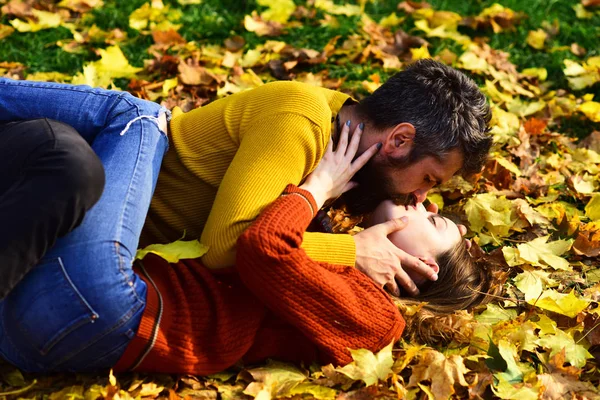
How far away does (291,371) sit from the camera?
2580 millimetres

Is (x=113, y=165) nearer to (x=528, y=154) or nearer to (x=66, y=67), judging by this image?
(x=66, y=67)

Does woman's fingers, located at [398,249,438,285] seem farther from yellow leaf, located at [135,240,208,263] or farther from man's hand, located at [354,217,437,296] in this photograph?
yellow leaf, located at [135,240,208,263]

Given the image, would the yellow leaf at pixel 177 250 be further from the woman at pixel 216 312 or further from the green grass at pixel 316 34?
the green grass at pixel 316 34

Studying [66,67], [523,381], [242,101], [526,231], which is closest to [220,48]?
[66,67]

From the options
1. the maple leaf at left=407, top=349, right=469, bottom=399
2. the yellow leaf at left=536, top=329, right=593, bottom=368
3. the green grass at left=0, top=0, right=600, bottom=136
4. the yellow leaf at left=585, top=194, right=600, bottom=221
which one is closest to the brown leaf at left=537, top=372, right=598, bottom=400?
the yellow leaf at left=536, top=329, right=593, bottom=368

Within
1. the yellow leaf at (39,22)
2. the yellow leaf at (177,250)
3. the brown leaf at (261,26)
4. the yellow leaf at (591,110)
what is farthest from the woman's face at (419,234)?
the yellow leaf at (39,22)

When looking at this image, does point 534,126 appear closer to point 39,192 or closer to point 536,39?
point 536,39

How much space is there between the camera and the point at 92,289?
2.26 metres

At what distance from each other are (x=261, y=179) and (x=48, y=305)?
0.81m

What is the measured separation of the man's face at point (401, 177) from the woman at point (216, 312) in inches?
13.1

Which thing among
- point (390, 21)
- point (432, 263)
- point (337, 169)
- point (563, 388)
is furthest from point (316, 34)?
point (563, 388)

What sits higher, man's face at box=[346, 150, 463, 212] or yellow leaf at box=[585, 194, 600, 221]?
man's face at box=[346, 150, 463, 212]

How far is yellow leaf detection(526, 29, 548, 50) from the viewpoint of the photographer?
16.6 feet

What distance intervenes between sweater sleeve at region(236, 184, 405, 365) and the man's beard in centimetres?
42
